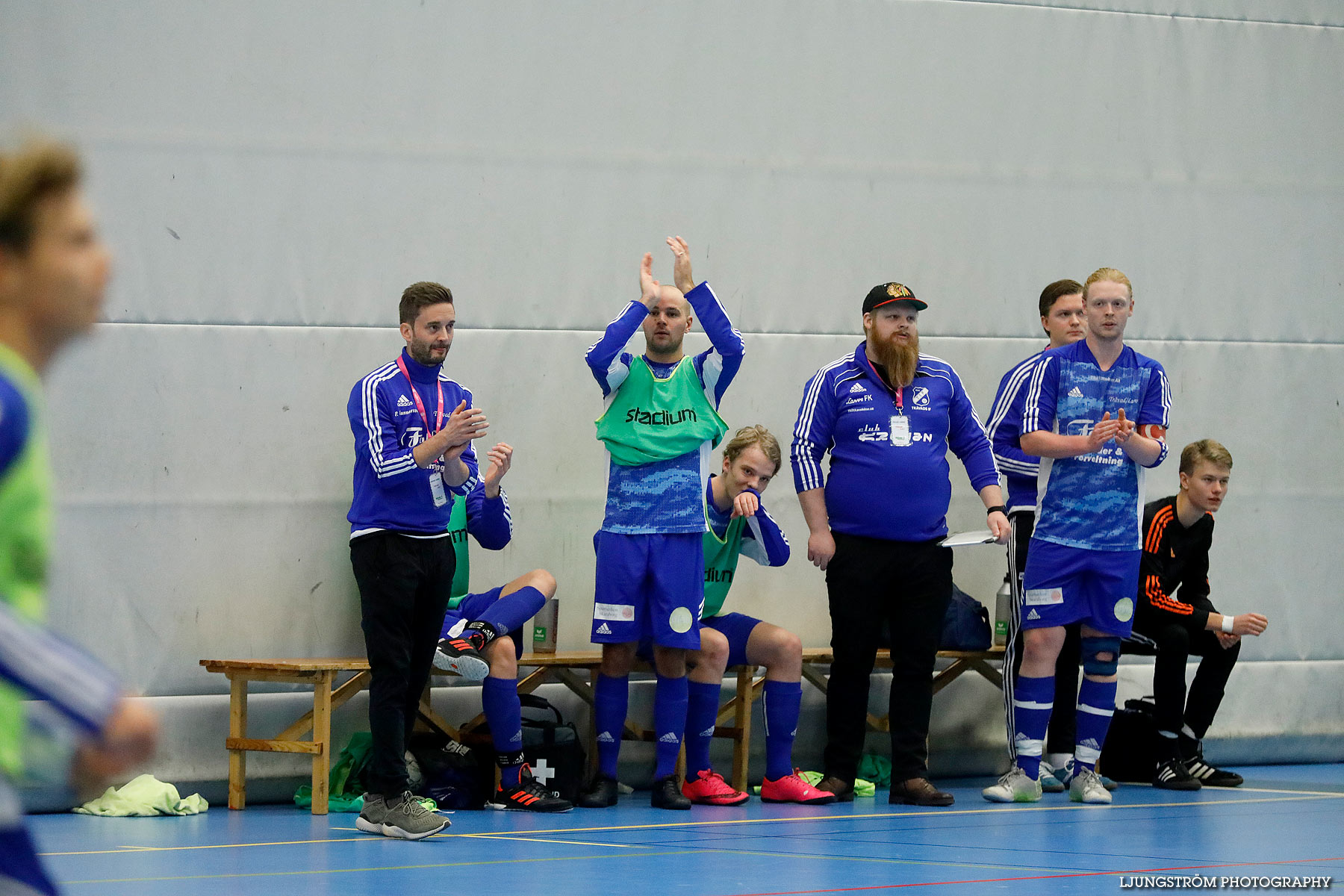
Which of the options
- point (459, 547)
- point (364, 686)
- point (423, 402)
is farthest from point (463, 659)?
point (423, 402)

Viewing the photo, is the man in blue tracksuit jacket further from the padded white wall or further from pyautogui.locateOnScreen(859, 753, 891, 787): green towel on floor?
pyautogui.locateOnScreen(859, 753, 891, 787): green towel on floor

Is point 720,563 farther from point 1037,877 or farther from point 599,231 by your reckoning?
point 1037,877

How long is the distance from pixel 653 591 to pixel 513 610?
579mm

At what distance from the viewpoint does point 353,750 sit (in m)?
6.18

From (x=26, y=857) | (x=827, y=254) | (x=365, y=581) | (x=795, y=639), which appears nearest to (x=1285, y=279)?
(x=827, y=254)

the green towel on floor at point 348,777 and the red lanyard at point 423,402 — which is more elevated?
the red lanyard at point 423,402

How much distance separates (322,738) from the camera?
5.81 m

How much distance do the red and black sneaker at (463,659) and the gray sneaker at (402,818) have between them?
757 mm

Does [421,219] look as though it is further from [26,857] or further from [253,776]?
[26,857]

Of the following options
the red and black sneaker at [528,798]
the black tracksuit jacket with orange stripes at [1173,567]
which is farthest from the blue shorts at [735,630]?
the black tracksuit jacket with orange stripes at [1173,567]

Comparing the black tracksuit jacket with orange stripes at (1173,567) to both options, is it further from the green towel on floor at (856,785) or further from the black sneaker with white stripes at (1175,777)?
the green towel on floor at (856,785)

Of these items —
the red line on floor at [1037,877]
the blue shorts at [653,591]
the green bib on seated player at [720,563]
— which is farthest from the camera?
the green bib on seated player at [720,563]

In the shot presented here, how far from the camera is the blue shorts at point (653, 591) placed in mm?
5984

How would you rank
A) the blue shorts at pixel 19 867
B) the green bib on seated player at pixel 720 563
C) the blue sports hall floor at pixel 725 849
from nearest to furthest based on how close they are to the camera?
the blue shorts at pixel 19 867 → the blue sports hall floor at pixel 725 849 → the green bib on seated player at pixel 720 563
